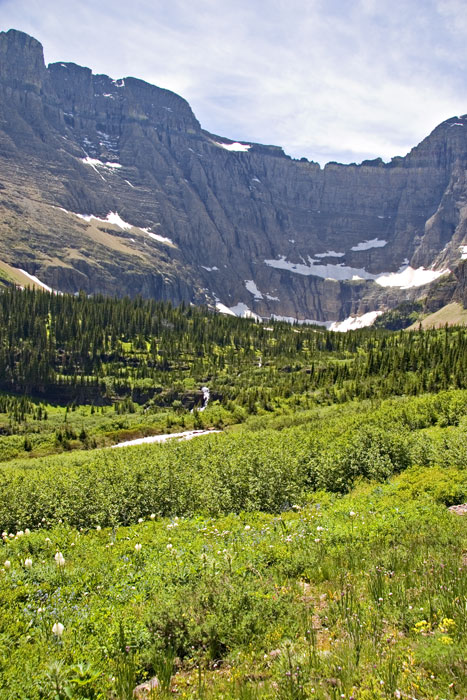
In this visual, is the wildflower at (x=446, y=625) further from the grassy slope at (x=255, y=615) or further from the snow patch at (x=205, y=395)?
the snow patch at (x=205, y=395)

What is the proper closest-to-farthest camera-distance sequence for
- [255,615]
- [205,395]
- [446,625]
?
[446,625], [255,615], [205,395]

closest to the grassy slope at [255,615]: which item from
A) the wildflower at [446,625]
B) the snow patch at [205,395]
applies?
the wildflower at [446,625]

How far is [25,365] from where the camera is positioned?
413 feet

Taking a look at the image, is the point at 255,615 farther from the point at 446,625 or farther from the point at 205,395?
the point at 205,395

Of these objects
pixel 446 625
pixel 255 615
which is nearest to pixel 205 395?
pixel 255 615

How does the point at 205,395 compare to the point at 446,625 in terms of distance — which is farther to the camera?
the point at 205,395

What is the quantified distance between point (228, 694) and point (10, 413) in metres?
102

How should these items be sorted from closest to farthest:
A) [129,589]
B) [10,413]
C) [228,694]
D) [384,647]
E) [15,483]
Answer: [228,694], [384,647], [129,589], [15,483], [10,413]

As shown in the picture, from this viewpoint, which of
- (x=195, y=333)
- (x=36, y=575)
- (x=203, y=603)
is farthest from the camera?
(x=195, y=333)

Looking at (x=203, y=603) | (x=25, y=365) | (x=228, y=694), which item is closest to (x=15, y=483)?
(x=203, y=603)

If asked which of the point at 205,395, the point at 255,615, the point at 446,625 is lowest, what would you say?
the point at 205,395

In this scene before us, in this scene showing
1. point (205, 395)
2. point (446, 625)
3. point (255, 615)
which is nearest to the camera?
point (446, 625)

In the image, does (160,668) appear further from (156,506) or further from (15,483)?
(15,483)

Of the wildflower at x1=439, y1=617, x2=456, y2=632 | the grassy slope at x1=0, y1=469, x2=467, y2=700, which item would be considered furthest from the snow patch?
the wildflower at x1=439, y1=617, x2=456, y2=632
